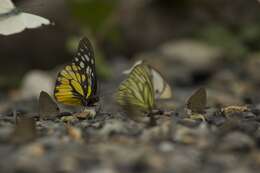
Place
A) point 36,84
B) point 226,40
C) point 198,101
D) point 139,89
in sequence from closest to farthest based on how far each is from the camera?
point 139,89, point 198,101, point 36,84, point 226,40

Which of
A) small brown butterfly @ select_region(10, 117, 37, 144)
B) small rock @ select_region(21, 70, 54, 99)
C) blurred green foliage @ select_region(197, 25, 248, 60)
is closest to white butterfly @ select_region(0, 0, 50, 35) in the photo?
small brown butterfly @ select_region(10, 117, 37, 144)

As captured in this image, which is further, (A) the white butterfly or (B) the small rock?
(B) the small rock

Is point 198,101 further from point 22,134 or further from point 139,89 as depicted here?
point 22,134

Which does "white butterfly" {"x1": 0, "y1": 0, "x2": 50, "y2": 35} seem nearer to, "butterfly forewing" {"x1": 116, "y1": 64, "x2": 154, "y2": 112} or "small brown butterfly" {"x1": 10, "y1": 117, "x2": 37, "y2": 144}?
"butterfly forewing" {"x1": 116, "y1": 64, "x2": 154, "y2": 112}

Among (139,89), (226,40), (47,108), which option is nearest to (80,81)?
(47,108)

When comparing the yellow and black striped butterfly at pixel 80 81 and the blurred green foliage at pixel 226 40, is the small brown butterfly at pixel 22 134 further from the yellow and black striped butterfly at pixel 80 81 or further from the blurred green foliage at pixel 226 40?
the blurred green foliage at pixel 226 40

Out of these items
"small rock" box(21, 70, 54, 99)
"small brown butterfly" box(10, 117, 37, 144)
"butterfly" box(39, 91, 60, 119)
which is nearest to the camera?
"small brown butterfly" box(10, 117, 37, 144)
